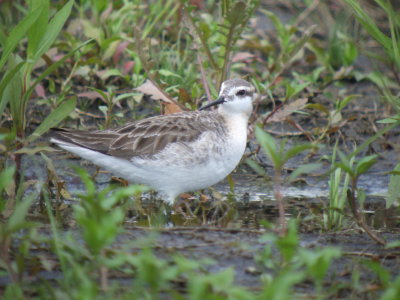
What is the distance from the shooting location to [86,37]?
9.88 meters

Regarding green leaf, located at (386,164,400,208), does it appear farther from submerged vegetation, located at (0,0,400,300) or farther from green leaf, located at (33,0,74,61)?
green leaf, located at (33,0,74,61)

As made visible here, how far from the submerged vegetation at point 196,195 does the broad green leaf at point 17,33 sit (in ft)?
0.04

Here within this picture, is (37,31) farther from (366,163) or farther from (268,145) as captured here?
(366,163)

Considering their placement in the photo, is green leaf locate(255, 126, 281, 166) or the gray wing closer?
green leaf locate(255, 126, 281, 166)

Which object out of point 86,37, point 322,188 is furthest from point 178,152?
point 86,37

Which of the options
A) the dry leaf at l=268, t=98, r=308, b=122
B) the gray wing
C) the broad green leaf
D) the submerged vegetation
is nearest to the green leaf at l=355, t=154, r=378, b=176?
the submerged vegetation

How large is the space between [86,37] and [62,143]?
3269 mm

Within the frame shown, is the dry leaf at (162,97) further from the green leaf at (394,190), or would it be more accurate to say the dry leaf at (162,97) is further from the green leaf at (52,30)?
the green leaf at (394,190)

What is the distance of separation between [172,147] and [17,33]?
1697mm

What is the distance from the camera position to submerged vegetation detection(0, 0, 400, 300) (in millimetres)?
4531

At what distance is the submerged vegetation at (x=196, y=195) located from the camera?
178 inches

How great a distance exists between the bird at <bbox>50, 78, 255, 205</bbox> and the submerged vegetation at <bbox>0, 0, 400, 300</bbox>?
0.30 metres

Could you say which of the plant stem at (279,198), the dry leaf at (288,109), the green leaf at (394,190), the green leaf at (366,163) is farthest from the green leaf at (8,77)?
the green leaf at (394,190)

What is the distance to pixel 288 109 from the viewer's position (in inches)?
311
